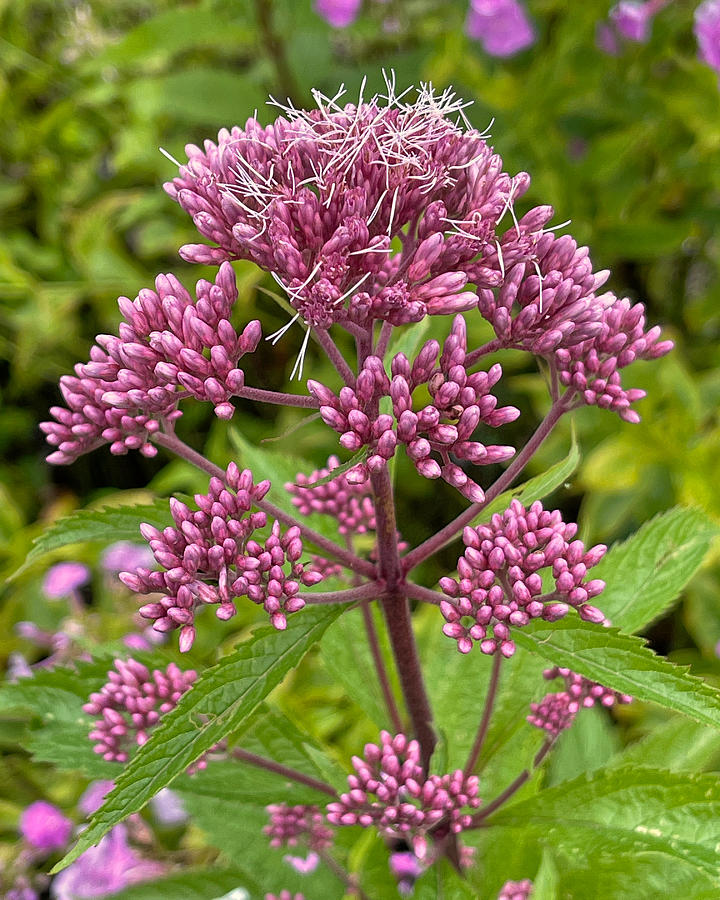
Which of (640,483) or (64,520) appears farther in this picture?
(640,483)

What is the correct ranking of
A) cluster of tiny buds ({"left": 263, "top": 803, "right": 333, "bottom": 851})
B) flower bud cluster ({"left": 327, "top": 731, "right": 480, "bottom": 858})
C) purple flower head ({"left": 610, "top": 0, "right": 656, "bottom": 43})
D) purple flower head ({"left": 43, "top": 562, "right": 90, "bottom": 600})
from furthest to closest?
purple flower head ({"left": 610, "top": 0, "right": 656, "bottom": 43}) → purple flower head ({"left": 43, "top": 562, "right": 90, "bottom": 600}) → cluster of tiny buds ({"left": 263, "top": 803, "right": 333, "bottom": 851}) → flower bud cluster ({"left": 327, "top": 731, "right": 480, "bottom": 858})

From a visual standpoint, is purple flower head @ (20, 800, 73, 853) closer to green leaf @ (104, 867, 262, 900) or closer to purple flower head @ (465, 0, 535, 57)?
green leaf @ (104, 867, 262, 900)

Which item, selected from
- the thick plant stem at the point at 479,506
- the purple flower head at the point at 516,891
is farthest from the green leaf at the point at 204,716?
the purple flower head at the point at 516,891

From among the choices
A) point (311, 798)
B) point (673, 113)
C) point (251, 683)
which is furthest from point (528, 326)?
point (673, 113)

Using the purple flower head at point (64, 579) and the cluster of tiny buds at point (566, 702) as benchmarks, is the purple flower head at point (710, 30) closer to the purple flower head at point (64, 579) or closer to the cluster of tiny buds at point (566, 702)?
the cluster of tiny buds at point (566, 702)

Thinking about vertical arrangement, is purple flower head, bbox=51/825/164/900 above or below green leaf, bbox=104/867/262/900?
above

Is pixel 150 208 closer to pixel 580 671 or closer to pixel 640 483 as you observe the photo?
pixel 640 483

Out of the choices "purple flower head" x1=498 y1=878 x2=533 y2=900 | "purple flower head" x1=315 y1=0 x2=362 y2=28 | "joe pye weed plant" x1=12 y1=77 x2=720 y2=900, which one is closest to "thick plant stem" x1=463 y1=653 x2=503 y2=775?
"joe pye weed plant" x1=12 y1=77 x2=720 y2=900
